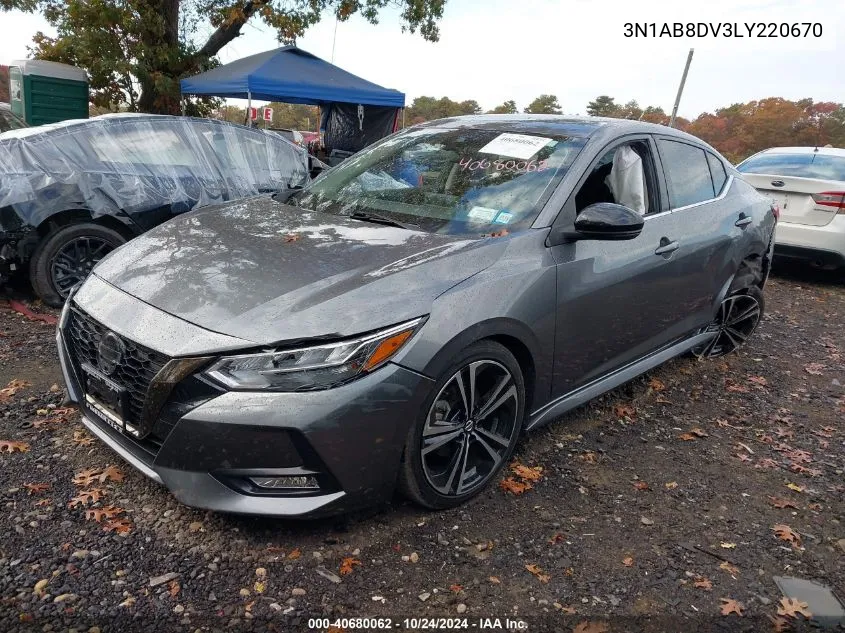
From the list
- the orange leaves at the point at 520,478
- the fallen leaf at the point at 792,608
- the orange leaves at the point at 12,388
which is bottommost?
the fallen leaf at the point at 792,608

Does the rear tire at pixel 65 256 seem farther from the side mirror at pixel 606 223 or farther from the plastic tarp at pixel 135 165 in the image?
the side mirror at pixel 606 223

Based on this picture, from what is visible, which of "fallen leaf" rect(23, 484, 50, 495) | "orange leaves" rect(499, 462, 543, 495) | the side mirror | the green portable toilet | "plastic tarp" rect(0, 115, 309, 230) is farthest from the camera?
the green portable toilet

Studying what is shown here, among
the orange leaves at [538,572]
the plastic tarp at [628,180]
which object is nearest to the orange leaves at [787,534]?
the orange leaves at [538,572]

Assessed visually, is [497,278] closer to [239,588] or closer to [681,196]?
[239,588]

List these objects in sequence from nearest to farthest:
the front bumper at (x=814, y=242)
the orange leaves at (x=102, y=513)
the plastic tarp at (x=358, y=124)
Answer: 1. the orange leaves at (x=102, y=513)
2. the front bumper at (x=814, y=242)
3. the plastic tarp at (x=358, y=124)

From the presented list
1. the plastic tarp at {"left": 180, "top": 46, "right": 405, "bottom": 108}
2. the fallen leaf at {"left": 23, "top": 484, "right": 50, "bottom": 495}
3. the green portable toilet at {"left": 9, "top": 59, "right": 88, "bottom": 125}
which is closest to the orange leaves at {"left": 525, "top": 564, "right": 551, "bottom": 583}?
the fallen leaf at {"left": 23, "top": 484, "right": 50, "bottom": 495}

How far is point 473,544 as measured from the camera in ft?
8.28

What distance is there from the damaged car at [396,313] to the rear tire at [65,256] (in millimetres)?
1892

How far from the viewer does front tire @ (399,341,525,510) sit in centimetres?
246

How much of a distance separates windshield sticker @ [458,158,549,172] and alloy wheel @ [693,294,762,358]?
2088 mm

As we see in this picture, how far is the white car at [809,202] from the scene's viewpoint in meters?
7.11

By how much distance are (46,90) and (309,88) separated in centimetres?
536

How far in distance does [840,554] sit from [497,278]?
5.99 ft

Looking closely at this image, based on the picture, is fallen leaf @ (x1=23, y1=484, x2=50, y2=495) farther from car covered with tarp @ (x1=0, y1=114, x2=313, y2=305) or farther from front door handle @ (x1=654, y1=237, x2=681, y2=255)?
front door handle @ (x1=654, y1=237, x2=681, y2=255)
